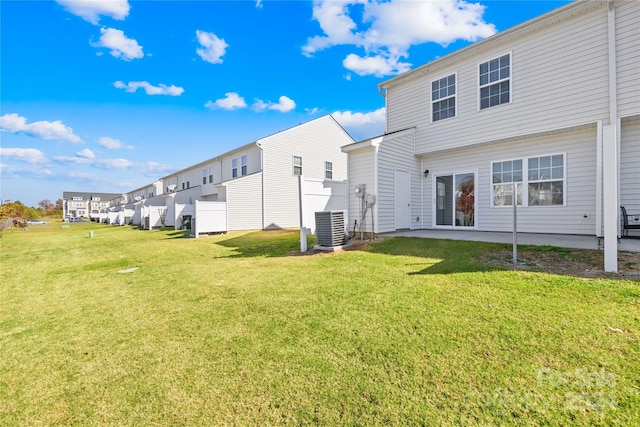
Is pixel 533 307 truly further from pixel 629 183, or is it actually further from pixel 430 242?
pixel 629 183

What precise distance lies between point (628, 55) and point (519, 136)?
2779 mm

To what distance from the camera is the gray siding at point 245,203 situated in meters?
16.3

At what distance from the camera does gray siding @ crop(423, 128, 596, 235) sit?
7879mm

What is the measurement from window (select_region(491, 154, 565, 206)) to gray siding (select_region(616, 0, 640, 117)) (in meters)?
1.78

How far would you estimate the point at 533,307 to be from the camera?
3256mm

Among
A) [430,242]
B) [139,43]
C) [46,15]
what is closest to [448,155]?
[430,242]

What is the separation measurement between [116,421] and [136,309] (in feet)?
7.78

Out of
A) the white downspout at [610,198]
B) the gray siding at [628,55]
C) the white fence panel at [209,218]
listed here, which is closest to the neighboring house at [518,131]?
the gray siding at [628,55]

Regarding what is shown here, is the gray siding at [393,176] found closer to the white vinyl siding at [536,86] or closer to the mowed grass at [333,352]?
the white vinyl siding at [536,86]

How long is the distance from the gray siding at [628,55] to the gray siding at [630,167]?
74 centimetres

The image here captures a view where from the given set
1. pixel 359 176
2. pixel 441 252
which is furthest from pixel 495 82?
pixel 441 252

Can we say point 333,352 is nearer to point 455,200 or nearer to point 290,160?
point 455,200

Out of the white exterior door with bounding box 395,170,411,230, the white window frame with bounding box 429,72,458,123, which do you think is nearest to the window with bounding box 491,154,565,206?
the white window frame with bounding box 429,72,458,123

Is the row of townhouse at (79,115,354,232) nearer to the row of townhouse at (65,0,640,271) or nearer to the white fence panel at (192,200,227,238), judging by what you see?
the white fence panel at (192,200,227,238)
